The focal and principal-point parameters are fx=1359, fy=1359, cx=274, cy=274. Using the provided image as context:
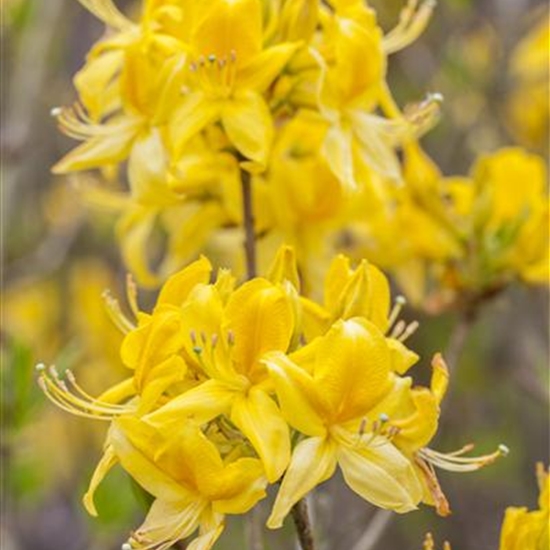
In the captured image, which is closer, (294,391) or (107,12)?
(294,391)

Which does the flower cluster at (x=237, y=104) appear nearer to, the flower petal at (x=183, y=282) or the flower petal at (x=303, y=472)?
the flower petal at (x=183, y=282)

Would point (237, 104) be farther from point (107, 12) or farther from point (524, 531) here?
point (524, 531)

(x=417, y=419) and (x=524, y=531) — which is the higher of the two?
(x=417, y=419)

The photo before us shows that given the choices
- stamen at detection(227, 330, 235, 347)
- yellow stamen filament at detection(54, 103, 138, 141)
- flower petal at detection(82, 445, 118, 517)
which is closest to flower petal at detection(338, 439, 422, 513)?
stamen at detection(227, 330, 235, 347)

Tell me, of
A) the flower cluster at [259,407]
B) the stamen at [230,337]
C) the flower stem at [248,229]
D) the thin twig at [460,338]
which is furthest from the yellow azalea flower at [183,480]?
the thin twig at [460,338]

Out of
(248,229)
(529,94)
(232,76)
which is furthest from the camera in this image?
(529,94)

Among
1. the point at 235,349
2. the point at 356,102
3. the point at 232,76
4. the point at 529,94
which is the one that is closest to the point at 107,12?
the point at 232,76
